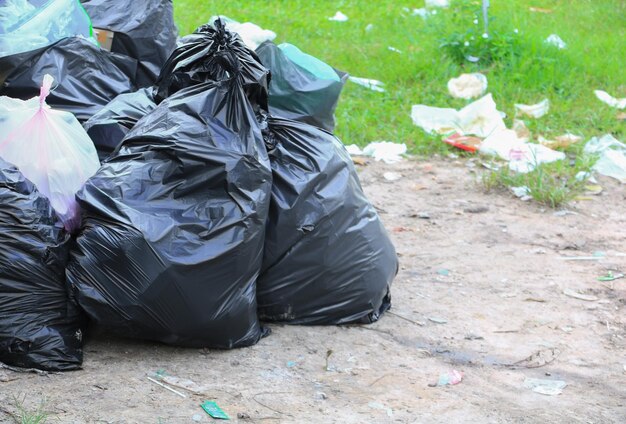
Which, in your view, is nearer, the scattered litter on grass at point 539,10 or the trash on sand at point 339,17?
the trash on sand at point 339,17

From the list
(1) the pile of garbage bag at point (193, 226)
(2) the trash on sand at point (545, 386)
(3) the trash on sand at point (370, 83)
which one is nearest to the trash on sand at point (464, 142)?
(3) the trash on sand at point (370, 83)

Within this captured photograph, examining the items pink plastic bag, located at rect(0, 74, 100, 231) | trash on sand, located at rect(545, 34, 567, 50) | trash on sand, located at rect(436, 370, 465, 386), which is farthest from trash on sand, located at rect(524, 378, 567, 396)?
trash on sand, located at rect(545, 34, 567, 50)

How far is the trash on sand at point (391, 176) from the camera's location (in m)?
5.21

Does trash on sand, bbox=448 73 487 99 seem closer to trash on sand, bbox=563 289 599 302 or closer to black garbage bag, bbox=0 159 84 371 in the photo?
trash on sand, bbox=563 289 599 302

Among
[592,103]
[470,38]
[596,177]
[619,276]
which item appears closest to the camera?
[619,276]

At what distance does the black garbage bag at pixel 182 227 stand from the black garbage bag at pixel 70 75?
63cm

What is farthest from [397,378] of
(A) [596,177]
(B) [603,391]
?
(A) [596,177]

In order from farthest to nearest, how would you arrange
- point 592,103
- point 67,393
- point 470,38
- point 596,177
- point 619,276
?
point 470,38 → point 592,103 → point 596,177 → point 619,276 → point 67,393

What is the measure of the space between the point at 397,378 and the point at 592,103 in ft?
13.1

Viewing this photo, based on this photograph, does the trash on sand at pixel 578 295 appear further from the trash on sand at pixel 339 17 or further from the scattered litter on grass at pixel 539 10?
the scattered litter on grass at pixel 539 10

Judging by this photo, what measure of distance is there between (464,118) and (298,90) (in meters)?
2.34

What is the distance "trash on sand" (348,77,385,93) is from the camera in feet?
21.5

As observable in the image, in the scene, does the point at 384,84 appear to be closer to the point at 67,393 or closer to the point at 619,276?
the point at 619,276

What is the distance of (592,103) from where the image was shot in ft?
20.8
